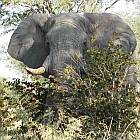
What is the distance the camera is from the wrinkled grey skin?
825cm

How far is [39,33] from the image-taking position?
994 centimetres

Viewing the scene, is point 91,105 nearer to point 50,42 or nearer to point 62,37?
point 62,37

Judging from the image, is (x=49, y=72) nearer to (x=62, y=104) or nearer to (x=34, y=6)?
(x=62, y=104)

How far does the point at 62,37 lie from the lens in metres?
8.48

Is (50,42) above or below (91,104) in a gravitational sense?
above

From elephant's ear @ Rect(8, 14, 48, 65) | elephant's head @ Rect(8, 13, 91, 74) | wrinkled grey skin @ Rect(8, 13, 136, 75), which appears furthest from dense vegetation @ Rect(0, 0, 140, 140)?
elephant's ear @ Rect(8, 14, 48, 65)

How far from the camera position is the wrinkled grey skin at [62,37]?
27.1ft

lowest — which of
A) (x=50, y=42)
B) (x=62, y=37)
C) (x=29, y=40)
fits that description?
(x=29, y=40)

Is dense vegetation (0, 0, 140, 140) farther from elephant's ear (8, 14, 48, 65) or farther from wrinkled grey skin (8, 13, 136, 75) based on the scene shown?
elephant's ear (8, 14, 48, 65)

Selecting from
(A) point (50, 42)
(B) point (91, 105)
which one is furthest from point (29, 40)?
(B) point (91, 105)

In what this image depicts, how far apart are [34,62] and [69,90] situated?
287cm

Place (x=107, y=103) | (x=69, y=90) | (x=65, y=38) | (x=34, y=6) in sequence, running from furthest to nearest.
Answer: (x=34, y=6), (x=65, y=38), (x=69, y=90), (x=107, y=103)

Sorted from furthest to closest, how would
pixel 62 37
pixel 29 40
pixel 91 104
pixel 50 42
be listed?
1. pixel 29 40
2. pixel 50 42
3. pixel 62 37
4. pixel 91 104

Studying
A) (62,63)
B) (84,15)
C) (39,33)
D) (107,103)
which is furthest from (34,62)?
(107,103)
